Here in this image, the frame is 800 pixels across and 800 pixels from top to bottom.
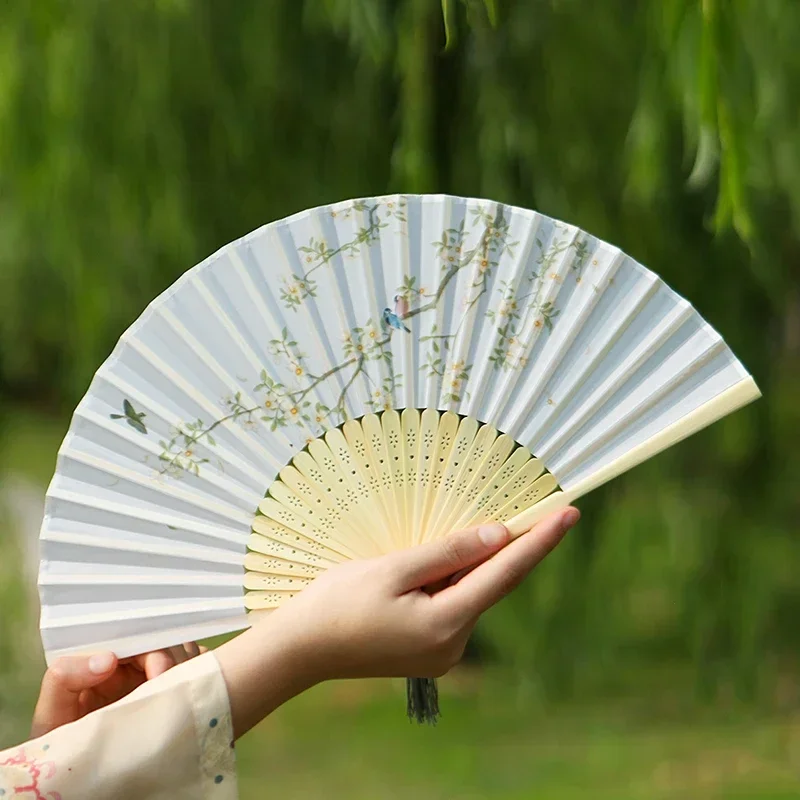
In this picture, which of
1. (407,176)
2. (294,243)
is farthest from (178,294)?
(407,176)

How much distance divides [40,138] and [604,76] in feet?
3.41

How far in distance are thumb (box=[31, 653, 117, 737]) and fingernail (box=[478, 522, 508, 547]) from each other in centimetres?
29

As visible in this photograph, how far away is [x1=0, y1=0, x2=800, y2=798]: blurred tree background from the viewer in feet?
6.07

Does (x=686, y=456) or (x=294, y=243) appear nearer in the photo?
(x=294, y=243)

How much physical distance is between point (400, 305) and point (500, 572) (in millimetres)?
254

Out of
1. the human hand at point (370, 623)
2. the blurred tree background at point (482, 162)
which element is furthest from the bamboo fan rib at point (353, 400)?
the blurred tree background at point (482, 162)

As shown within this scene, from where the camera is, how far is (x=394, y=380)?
2.86 feet

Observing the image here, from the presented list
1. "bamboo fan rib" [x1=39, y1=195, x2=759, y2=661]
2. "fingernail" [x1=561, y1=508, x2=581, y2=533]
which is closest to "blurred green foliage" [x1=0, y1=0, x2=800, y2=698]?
"bamboo fan rib" [x1=39, y1=195, x2=759, y2=661]

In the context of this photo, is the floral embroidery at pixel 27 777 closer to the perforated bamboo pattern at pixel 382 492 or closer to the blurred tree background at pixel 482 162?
the perforated bamboo pattern at pixel 382 492

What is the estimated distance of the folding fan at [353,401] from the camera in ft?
2.74

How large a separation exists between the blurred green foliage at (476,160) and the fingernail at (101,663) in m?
1.15

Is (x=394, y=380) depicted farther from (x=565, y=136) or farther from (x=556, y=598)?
(x=556, y=598)

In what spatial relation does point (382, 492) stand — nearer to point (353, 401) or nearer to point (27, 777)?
point (353, 401)

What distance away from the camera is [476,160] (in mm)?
2092
